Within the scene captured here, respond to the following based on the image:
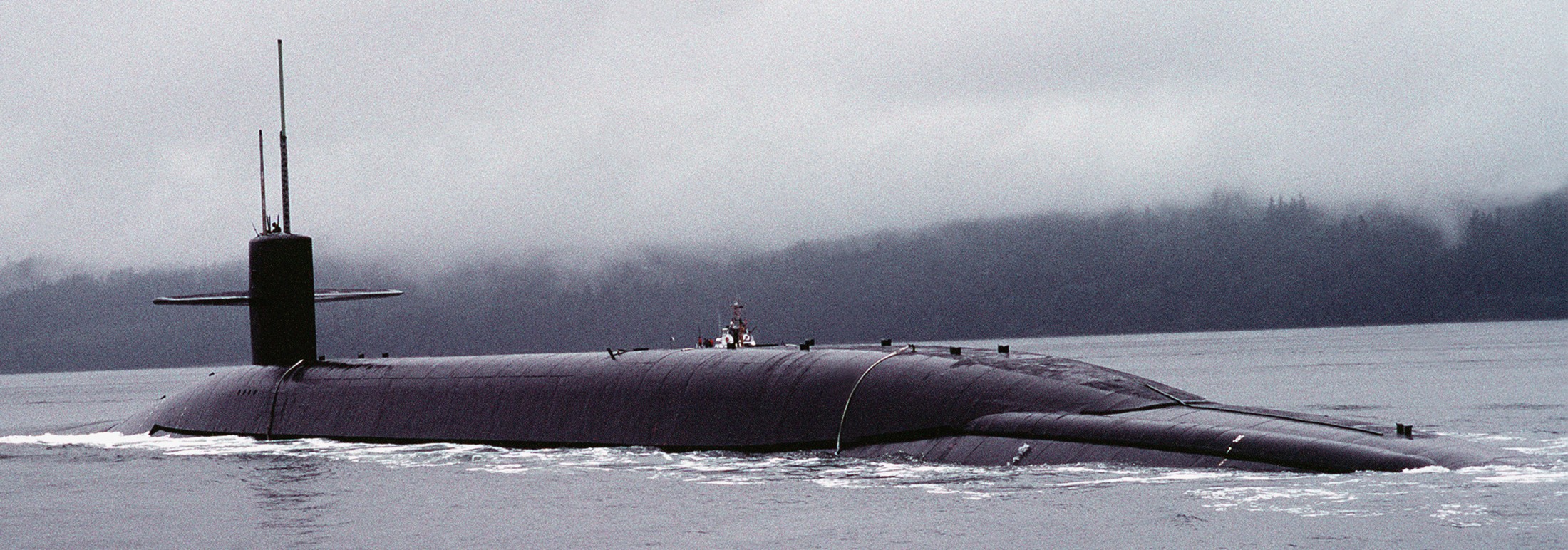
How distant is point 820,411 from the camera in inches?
965

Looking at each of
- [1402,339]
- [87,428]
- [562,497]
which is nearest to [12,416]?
[87,428]

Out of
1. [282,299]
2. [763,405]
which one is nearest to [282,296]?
[282,299]

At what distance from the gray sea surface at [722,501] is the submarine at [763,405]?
1.20 feet

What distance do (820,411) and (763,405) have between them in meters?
1.31

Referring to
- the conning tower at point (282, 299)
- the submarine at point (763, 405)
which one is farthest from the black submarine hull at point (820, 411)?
the conning tower at point (282, 299)

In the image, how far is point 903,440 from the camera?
23641mm

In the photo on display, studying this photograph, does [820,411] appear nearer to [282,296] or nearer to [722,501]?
[722,501]

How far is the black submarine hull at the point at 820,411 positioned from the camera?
67.5ft

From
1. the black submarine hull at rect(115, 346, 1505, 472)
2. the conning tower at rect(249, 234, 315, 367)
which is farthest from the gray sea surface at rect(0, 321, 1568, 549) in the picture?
the conning tower at rect(249, 234, 315, 367)

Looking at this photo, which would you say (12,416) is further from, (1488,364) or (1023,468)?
(1488,364)

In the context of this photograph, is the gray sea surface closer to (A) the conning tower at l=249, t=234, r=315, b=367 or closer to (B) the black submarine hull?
(B) the black submarine hull

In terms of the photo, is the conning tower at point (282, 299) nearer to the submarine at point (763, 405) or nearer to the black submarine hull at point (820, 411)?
the submarine at point (763, 405)

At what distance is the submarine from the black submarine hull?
3 centimetres

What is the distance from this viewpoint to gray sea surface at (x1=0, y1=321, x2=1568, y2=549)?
18203 mm
